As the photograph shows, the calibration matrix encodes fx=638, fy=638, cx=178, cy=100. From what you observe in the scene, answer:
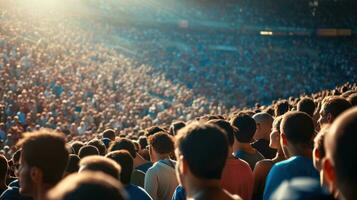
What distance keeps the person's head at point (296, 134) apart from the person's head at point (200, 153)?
148 cm

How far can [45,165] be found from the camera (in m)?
3.68

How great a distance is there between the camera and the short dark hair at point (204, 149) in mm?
3258

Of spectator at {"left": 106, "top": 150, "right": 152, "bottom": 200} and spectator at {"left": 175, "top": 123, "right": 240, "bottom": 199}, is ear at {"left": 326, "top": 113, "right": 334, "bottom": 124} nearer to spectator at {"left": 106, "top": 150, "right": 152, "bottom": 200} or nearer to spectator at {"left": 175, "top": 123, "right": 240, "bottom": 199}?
spectator at {"left": 106, "top": 150, "right": 152, "bottom": 200}

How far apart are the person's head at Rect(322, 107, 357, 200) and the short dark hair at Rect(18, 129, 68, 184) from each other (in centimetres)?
176

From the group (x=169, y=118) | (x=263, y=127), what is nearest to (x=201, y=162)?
(x=263, y=127)

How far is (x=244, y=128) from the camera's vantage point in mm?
6047

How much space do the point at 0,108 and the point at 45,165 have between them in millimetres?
17182

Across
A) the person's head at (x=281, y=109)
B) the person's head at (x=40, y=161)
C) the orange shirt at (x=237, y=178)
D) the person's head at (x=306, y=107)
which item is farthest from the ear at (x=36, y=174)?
the person's head at (x=281, y=109)

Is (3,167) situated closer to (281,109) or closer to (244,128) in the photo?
(244,128)

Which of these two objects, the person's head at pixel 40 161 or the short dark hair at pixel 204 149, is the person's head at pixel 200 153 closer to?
the short dark hair at pixel 204 149

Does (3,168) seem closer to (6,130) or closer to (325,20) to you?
(6,130)

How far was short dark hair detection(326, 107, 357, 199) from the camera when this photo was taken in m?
2.33

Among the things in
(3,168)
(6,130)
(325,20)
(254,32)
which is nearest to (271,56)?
(254,32)

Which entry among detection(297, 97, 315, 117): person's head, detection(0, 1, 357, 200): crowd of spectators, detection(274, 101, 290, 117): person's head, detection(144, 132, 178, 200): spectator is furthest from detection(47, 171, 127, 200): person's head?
detection(274, 101, 290, 117): person's head
